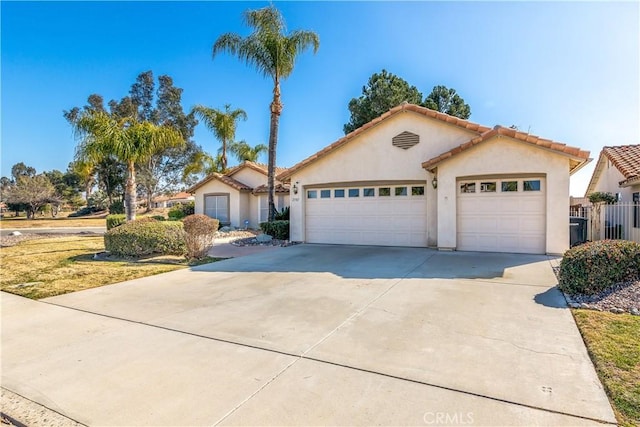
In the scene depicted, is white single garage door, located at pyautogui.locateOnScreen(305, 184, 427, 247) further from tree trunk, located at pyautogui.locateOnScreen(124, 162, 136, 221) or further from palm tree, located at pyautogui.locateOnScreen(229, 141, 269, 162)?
palm tree, located at pyautogui.locateOnScreen(229, 141, 269, 162)

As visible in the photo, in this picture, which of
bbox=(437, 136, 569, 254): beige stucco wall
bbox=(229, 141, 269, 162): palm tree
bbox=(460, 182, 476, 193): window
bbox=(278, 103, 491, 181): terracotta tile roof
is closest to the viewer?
bbox=(437, 136, 569, 254): beige stucco wall

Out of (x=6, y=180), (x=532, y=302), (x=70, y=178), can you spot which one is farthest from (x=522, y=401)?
(x=6, y=180)

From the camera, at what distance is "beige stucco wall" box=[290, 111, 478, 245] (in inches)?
542

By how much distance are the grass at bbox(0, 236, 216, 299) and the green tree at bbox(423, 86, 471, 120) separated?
25.2 m

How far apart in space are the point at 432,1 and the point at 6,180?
128102mm

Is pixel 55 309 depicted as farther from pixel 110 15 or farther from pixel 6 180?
pixel 6 180

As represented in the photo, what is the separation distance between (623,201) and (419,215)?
9059 millimetres

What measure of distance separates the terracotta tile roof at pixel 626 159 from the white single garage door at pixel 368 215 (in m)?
7.28

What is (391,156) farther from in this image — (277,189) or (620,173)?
(277,189)

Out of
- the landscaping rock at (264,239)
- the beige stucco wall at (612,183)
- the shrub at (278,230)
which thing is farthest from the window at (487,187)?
the landscaping rock at (264,239)

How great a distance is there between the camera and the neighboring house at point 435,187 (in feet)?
38.0

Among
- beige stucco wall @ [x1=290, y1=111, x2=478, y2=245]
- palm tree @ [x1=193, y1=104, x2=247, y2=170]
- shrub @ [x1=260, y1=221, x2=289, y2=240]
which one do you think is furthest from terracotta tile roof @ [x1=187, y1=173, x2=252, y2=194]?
beige stucco wall @ [x1=290, y1=111, x2=478, y2=245]

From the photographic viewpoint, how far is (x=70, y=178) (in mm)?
57531

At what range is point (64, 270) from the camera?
10.6 meters
